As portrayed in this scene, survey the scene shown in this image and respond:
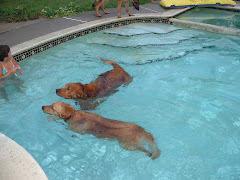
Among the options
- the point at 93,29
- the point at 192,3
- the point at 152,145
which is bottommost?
the point at 152,145

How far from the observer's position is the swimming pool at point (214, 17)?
10777 millimetres

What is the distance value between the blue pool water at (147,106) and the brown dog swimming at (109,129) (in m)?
0.27

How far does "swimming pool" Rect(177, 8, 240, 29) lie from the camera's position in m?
10.8

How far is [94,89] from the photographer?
515cm

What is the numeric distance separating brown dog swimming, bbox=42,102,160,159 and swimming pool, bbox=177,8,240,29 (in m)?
8.33

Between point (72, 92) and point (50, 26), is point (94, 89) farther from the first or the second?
point (50, 26)

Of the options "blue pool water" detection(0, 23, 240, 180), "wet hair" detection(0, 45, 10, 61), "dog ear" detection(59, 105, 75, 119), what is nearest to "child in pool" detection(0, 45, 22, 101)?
"wet hair" detection(0, 45, 10, 61)

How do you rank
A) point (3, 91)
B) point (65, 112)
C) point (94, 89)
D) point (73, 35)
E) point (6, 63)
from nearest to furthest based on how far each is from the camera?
point (65, 112) < point (94, 89) < point (6, 63) < point (3, 91) < point (73, 35)

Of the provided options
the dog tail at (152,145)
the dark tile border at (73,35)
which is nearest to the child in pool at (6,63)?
the dark tile border at (73,35)

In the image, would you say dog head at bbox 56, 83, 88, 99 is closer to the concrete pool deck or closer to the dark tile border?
the concrete pool deck

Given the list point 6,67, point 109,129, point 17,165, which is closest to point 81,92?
point 109,129

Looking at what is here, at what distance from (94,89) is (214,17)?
348 inches

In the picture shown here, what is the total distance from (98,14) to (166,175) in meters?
8.04

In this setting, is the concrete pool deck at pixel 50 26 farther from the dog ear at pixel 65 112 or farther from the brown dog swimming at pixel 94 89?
the brown dog swimming at pixel 94 89
